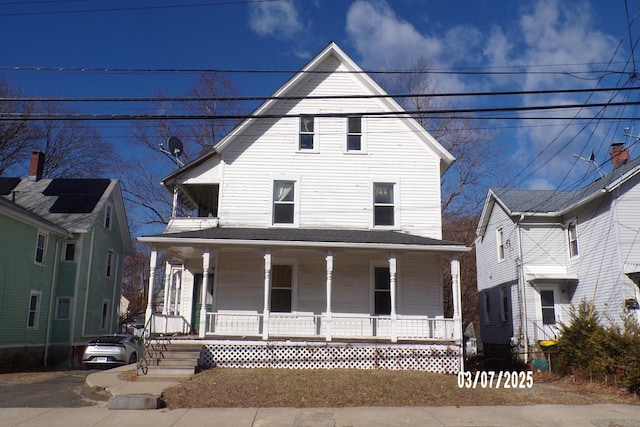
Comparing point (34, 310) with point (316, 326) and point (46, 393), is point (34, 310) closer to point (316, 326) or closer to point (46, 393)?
point (46, 393)

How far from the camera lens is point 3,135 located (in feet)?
113

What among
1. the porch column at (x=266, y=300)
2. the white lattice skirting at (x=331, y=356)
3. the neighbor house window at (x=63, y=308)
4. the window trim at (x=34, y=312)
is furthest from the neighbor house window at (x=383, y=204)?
the neighbor house window at (x=63, y=308)

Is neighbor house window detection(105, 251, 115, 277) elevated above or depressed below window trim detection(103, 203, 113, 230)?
below

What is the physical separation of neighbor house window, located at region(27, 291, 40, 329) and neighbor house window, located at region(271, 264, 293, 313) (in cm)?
1070

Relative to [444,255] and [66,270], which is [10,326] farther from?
[444,255]

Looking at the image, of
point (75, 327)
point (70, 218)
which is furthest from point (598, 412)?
point (70, 218)

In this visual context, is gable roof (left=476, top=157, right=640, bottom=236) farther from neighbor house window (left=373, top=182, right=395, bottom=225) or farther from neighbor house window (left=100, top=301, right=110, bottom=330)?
neighbor house window (left=100, top=301, right=110, bottom=330)

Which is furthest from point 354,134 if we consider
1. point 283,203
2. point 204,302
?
point 204,302

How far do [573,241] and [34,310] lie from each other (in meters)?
21.9

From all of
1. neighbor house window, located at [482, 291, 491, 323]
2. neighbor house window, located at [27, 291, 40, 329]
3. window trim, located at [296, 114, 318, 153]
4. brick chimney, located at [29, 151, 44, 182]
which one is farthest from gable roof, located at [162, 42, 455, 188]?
brick chimney, located at [29, 151, 44, 182]

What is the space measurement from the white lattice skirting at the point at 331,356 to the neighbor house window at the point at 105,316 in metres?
14.2

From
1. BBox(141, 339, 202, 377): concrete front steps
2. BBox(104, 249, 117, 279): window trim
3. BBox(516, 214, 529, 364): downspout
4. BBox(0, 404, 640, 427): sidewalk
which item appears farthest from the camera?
BBox(104, 249, 117, 279): window trim

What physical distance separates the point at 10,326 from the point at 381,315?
13.7 metres

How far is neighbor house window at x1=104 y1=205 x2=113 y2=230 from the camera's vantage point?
85.8 ft
